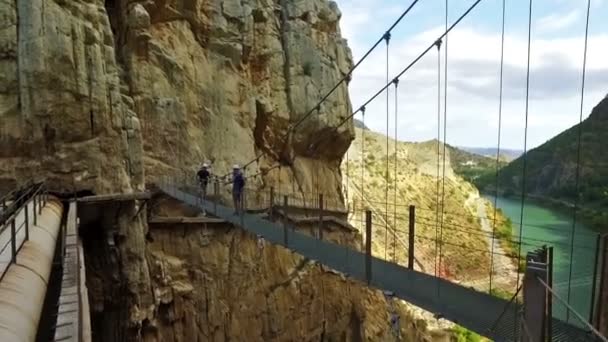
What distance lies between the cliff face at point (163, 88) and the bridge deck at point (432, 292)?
5531 millimetres

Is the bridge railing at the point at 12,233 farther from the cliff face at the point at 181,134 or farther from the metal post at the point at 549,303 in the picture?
the metal post at the point at 549,303

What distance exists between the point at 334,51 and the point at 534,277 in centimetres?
1852

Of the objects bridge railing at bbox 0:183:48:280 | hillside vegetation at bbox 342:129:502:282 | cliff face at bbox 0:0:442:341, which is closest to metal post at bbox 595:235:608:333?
bridge railing at bbox 0:183:48:280

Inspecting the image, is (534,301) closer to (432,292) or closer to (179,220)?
(432,292)

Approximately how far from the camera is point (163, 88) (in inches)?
574

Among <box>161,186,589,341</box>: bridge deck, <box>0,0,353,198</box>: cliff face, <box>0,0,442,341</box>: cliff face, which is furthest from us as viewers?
<box>0,0,442,341</box>: cliff face

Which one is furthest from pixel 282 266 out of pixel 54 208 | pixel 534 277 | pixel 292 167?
pixel 534 277

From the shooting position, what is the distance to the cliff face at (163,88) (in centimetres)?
1016

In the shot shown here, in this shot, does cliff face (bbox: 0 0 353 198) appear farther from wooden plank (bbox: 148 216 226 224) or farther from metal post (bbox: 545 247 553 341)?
metal post (bbox: 545 247 553 341)

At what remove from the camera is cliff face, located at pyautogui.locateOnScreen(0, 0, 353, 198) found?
10.2 meters

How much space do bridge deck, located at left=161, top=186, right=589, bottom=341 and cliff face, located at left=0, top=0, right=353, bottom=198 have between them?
18.1 feet

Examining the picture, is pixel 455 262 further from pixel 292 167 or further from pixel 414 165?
pixel 292 167

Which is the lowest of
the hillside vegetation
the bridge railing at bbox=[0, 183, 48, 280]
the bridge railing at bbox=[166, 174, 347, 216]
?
the hillside vegetation

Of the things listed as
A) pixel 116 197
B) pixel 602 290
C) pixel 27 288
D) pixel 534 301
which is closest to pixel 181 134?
pixel 116 197
